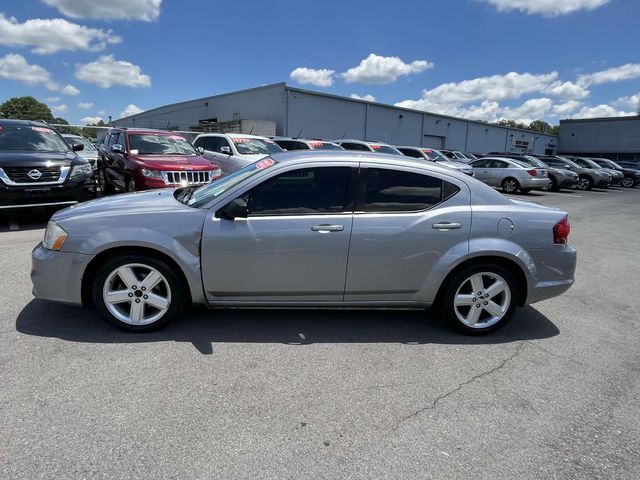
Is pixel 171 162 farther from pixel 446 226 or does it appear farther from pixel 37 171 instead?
pixel 446 226

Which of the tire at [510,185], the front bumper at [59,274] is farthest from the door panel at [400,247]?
the tire at [510,185]

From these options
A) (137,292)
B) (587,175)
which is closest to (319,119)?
(587,175)

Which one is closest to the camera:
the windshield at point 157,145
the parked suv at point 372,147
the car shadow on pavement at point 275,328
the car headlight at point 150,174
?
the car shadow on pavement at point 275,328

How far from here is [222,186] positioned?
13.1 ft

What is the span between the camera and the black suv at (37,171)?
695cm

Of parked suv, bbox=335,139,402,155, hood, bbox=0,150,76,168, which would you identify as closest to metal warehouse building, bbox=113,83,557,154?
parked suv, bbox=335,139,402,155

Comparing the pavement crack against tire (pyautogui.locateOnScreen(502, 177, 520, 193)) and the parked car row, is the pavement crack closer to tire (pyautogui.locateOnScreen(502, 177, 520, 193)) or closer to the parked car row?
the parked car row

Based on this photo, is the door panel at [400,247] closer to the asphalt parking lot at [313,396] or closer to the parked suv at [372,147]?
the asphalt parking lot at [313,396]

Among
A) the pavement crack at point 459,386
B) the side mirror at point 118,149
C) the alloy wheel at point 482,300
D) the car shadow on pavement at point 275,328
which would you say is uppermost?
the side mirror at point 118,149

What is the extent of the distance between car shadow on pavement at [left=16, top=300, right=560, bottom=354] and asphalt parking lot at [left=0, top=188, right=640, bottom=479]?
0.06 ft

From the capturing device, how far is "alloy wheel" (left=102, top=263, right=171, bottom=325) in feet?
11.8

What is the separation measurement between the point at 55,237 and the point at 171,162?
18.2ft

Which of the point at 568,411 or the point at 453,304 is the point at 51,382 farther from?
the point at 568,411

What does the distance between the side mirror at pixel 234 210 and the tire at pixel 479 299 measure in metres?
1.92
